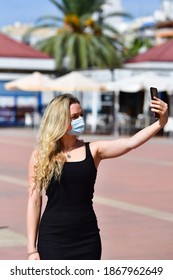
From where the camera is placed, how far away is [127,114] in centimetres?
3894

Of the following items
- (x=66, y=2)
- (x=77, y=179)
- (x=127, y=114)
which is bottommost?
(x=127, y=114)

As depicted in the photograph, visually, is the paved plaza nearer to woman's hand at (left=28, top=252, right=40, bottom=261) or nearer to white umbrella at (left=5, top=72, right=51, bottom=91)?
woman's hand at (left=28, top=252, right=40, bottom=261)

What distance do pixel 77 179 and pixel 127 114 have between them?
114 feet

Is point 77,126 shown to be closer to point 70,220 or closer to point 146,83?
point 70,220

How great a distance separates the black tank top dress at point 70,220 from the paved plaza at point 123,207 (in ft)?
12.8

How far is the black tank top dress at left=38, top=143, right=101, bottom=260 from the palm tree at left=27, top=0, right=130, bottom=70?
1905 inches

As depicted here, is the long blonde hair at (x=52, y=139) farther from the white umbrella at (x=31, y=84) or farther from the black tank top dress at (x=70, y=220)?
the white umbrella at (x=31, y=84)

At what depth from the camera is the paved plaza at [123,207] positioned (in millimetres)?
8844

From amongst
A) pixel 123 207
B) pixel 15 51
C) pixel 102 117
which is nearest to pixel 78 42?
pixel 15 51

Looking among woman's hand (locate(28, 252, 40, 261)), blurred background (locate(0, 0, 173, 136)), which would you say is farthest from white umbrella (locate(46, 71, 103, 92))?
woman's hand (locate(28, 252, 40, 261))

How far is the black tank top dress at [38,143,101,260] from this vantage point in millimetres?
4207

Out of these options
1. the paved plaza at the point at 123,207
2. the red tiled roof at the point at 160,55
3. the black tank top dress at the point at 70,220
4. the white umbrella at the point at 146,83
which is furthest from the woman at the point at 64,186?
the red tiled roof at the point at 160,55

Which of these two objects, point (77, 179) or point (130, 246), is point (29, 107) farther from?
point (77, 179)
